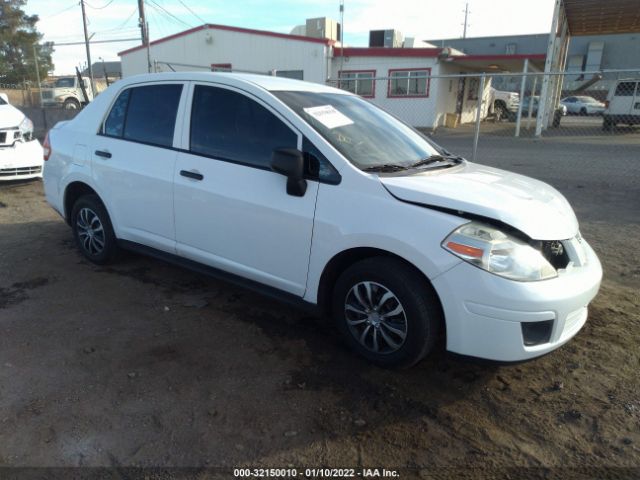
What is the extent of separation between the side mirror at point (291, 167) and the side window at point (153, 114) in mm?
1282

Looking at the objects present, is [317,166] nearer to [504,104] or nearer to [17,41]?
[504,104]

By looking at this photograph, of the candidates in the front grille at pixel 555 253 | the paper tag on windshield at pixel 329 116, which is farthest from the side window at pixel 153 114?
the front grille at pixel 555 253

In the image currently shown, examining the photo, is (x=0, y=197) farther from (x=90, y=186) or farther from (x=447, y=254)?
(x=447, y=254)

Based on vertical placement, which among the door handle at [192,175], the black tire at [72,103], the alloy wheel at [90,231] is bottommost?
the alloy wheel at [90,231]

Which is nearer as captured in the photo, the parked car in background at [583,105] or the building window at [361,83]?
the building window at [361,83]

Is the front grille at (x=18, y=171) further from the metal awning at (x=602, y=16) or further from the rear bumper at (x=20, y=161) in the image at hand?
the metal awning at (x=602, y=16)

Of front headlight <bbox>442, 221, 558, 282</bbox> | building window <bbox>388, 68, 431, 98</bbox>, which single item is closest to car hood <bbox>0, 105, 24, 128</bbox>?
front headlight <bbox>442, 221, 558, 282</bbox>

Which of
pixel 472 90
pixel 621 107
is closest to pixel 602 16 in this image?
pixel 621 107

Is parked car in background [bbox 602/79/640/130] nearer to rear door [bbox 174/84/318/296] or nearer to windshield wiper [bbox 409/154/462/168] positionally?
windshield wiper [bbox 409/154/462/168]

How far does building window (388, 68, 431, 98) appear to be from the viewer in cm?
2183

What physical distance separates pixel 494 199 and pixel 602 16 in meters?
21.2

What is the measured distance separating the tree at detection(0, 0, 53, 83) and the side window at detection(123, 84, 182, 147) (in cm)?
4842

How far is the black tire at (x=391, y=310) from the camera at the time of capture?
2.84m

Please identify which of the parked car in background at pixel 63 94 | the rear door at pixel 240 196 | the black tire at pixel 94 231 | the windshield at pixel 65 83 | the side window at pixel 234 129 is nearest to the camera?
the rear door at pixel 240 196
